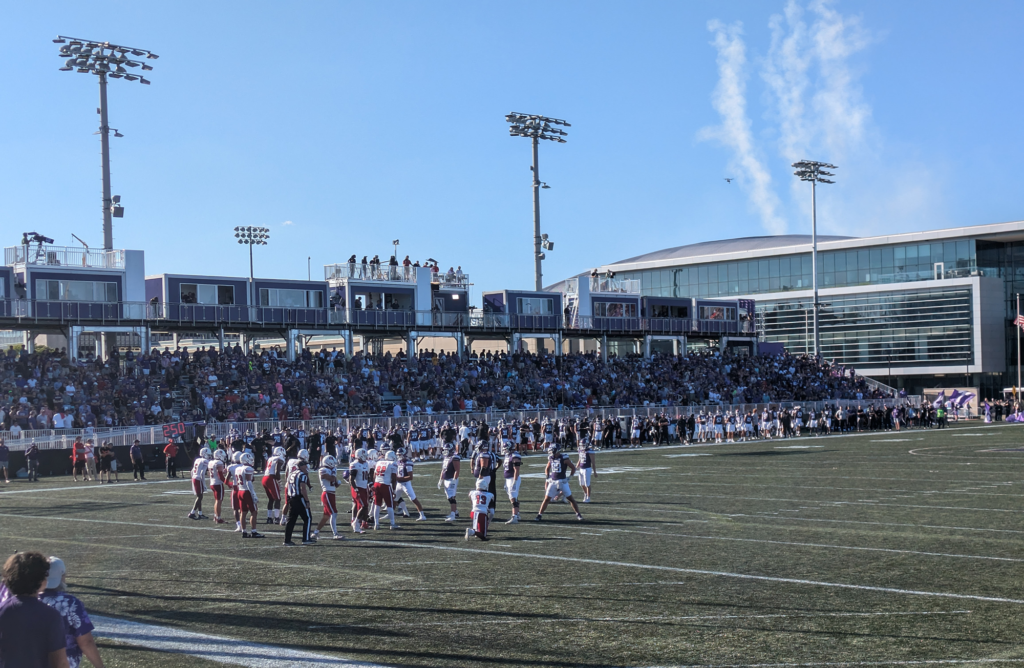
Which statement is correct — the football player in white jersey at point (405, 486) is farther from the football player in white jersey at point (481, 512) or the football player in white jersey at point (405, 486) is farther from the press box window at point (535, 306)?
the press box window at point (535, 306)

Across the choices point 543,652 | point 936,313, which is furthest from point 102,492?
point 936,313

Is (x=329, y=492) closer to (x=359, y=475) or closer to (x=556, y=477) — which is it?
(x=359, y=475)

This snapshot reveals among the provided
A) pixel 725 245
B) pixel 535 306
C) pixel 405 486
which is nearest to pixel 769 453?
pixel 405 486

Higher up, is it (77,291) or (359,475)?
(77,291)

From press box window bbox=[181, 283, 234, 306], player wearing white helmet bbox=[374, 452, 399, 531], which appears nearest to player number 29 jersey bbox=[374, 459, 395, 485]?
player wearing white helmet bbox=[374, 452, 399, 531]

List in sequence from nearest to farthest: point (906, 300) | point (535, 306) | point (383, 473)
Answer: point (383, 473), point (535, 306), point (906, 300)

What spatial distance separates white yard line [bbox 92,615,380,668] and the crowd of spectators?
987 inches

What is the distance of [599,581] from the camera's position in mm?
12383

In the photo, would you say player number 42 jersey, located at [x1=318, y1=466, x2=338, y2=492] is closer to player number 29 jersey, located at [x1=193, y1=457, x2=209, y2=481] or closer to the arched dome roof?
player number 29 jersey, located at [x1=193, y1=457, x2=209, y2=481]

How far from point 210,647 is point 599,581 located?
189 inches

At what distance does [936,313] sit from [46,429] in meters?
62.6

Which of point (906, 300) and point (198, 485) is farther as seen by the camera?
point (906, 300)

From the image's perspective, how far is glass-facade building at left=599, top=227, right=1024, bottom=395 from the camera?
73.9m

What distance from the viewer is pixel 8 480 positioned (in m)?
31.4
